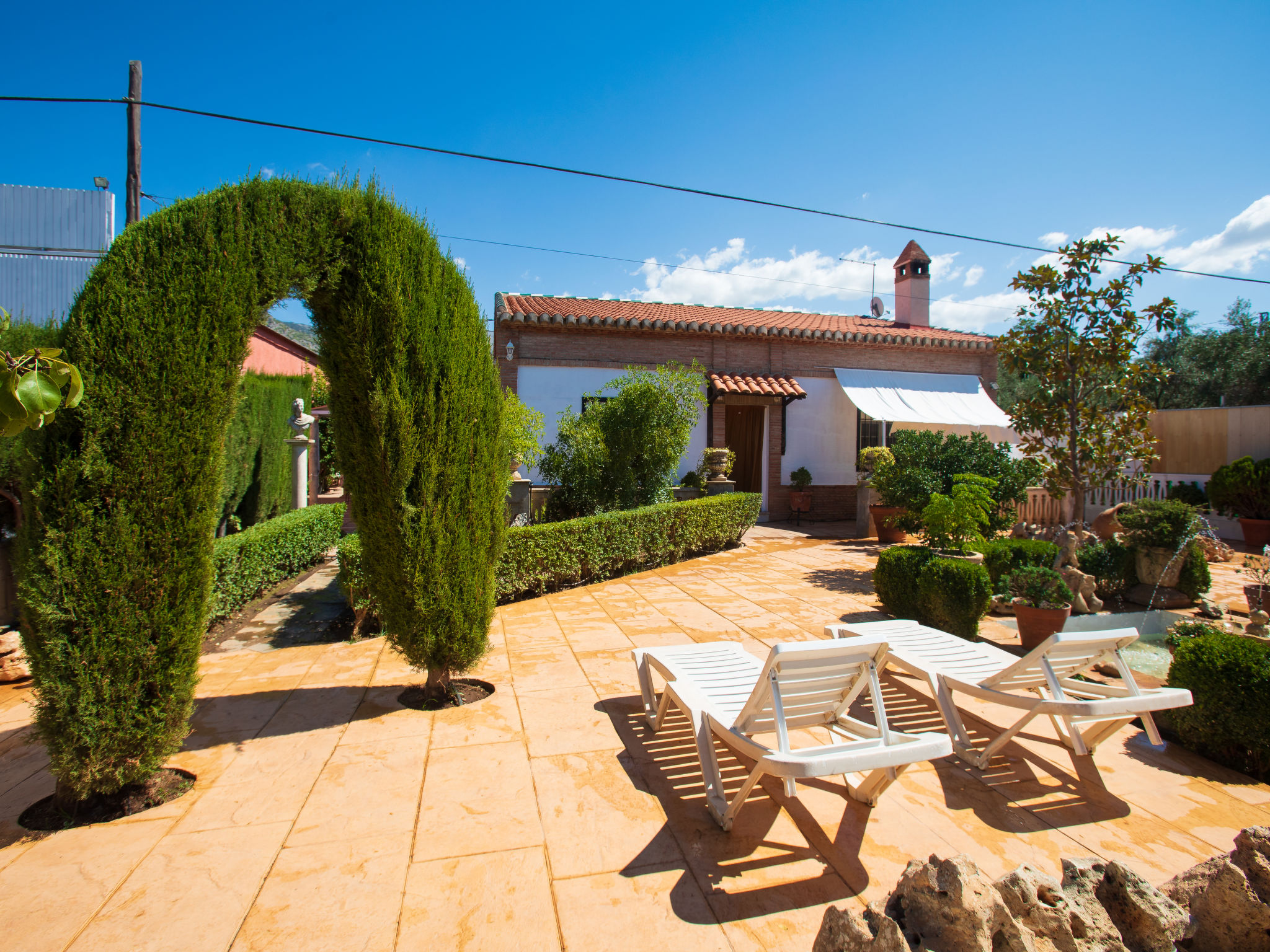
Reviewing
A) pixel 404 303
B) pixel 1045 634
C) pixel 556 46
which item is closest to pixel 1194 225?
pixel 1045 634

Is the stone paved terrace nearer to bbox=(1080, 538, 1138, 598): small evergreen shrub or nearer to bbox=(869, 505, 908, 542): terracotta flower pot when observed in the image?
bbox=(1080, 538, 1138, 598): small evergreen shrub

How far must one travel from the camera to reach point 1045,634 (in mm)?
5652

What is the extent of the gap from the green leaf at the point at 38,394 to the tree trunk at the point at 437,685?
11.1ft

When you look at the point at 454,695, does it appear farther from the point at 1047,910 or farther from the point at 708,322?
the point at 708,322

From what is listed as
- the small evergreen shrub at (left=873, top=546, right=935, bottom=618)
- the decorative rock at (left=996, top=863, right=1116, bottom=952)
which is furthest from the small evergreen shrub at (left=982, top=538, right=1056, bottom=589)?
the decorative rock at (left=996, top=863, right=1116, bottom=952)

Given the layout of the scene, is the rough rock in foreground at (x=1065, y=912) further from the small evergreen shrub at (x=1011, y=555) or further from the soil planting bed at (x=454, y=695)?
the small evergreen shrub at (x=1011, y=555)

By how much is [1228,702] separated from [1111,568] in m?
4.95

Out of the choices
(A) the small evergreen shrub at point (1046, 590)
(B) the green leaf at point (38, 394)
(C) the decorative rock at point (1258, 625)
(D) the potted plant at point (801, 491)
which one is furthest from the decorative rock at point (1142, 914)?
(D) the potted plant at point (801, 491)

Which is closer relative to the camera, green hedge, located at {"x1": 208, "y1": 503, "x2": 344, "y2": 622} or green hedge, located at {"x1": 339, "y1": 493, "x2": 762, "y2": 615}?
green hedge, located at {"x1": 208, "y1": 503, "x2": 344, "y2": 622}

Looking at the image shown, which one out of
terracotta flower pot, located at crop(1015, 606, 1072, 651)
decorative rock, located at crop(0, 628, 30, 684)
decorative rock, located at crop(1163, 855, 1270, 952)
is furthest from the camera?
terracotta flower pot, located at crop(1015, 606, 1072, 651)

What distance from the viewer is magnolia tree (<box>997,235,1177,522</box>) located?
8.81 metres

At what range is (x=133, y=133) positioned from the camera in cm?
887

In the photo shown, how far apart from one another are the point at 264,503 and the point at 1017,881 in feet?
40.2

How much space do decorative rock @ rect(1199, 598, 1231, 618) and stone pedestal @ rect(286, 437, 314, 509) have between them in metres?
13.2
